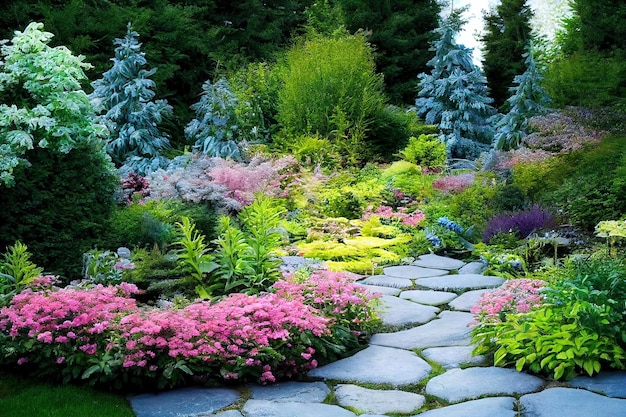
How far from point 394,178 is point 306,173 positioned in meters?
1.15

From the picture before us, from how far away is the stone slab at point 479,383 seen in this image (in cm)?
313

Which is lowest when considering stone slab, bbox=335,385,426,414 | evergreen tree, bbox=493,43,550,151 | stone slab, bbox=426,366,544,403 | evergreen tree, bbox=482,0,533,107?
stone slab, bbox=335,385,426,414

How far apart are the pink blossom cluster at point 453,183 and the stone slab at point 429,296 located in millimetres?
3238

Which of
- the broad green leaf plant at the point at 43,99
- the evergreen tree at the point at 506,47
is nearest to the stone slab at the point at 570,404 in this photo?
the broad green leaf plant at the point at 43,99

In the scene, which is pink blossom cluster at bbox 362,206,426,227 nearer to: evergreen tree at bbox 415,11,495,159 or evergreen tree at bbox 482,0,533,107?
evergreen tree at bbox 415,11,495,159

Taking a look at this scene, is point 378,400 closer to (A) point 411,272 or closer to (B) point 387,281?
(B) point 387,281

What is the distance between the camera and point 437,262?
5.96 meters

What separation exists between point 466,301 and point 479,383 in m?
1.45

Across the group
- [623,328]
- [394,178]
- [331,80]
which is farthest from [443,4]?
[623,328]

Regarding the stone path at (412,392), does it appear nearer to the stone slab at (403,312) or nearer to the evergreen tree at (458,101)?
the stone slab at (403,312)

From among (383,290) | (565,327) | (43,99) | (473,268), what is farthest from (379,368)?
(43,99)

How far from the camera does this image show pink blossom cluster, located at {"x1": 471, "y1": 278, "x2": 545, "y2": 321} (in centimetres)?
375

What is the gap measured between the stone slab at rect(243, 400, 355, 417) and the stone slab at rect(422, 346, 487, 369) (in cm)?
77

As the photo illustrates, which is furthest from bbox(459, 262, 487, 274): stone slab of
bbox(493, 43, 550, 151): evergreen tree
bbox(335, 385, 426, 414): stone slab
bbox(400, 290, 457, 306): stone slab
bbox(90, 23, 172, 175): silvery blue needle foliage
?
bbox(90, 23, 172, 175): silvery blue needle foliage
